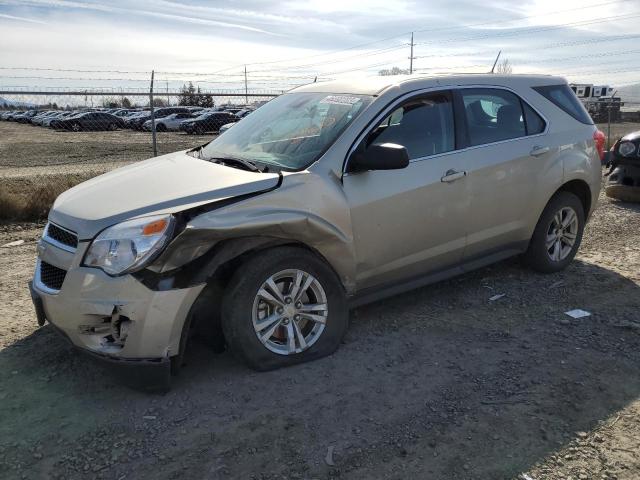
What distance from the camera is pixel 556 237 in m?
5.17

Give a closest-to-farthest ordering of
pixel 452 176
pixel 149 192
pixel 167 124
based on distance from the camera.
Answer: pixel 149 192 → pixel 452 176 → pixel 167 124

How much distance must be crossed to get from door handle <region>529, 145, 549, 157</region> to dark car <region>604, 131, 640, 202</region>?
374cm

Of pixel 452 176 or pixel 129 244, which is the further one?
pixel 452 176

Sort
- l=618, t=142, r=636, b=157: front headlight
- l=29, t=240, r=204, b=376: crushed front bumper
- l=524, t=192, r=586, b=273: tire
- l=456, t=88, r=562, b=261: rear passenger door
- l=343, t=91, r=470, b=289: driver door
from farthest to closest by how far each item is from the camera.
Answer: l=618, t=142, r=636, b=157: front headlight < l=524, t=192, r=586, b=273: tire < l=456, t=88, r=562, b=261: rear passenger door < l=343, t=91, r=470, b=289: driver door < l=29, t=240, r=204, b=376: crushed front bumper

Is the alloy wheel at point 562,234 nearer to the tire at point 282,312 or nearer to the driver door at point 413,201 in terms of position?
the driver door at point 413,201

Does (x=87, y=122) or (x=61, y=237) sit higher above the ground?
(x=61, y=237)

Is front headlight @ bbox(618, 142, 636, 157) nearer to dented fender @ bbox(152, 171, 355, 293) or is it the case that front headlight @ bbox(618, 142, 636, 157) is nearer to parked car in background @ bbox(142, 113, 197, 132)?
dented fender @ bbox(152, 171, 355, 293)

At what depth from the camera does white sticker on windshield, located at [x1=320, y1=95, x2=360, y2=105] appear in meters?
4.04

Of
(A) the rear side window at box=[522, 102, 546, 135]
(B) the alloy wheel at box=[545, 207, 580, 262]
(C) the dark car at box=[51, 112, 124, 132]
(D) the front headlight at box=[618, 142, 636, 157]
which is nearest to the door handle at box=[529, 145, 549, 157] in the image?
(A) the rear side window at box=[522, 102, 546, 135]

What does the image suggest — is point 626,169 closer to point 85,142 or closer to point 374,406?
point 374,406

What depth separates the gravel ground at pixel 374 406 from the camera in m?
2.70

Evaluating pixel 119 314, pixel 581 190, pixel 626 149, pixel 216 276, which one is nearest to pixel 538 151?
pixel 581 190

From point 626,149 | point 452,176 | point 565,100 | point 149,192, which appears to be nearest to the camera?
point 149,192

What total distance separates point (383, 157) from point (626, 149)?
5.80 meters
